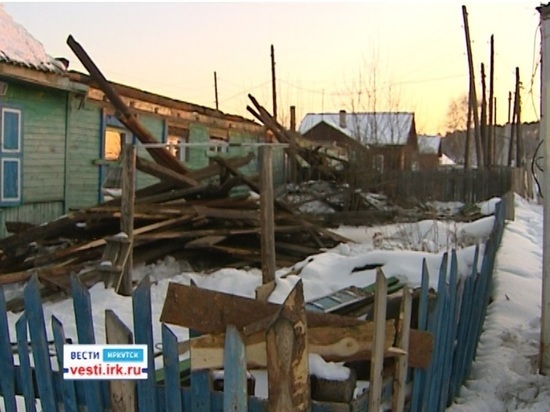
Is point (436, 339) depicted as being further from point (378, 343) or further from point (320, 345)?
point (320, 345)

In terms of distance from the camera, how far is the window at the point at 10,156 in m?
9.80

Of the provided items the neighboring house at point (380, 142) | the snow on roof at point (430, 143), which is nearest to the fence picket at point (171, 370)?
the neighboring house at point (380, 142)

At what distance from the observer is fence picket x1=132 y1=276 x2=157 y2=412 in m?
2.21

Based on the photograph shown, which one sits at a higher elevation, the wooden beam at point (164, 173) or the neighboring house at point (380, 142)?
the neighboring house at point (380, 142)

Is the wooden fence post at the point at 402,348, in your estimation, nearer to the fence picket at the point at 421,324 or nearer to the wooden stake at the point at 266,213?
the fence picket at the point at 421,324

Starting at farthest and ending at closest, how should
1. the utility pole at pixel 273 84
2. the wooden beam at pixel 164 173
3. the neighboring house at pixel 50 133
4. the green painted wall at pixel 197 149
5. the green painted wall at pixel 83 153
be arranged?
the utility pole at pixel 273 84, the green painted wall at pixel 197 149, the green painted wall at pixel 83 153, the neighboring house at pixel 50 133, the wooden beam at pixel 164 173

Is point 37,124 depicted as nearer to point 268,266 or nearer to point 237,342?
point 268,266

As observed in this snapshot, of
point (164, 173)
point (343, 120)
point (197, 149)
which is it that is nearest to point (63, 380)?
point (164, 173)

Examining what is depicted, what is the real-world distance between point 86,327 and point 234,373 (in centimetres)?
75

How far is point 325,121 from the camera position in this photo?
43438 millimetres

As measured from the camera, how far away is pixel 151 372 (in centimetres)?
226

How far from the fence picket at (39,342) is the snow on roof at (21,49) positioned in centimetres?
777

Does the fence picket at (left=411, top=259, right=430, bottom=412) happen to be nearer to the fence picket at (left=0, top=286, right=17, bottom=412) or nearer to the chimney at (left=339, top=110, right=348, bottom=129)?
the fence picket at (left=0, top=286, right=17, bottom=412)

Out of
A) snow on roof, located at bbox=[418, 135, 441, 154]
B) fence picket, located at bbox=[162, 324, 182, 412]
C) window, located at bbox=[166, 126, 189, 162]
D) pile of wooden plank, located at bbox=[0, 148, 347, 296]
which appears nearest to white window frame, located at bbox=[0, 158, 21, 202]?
pile of wooden plank, located at bbox=[0, 148, 347, 296]
